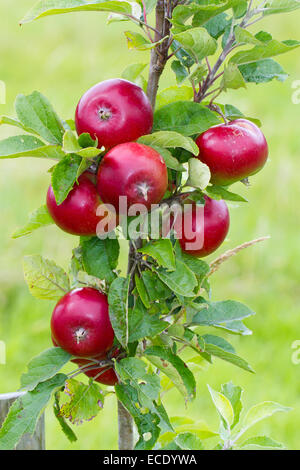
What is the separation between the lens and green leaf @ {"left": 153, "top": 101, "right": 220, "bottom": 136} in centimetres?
94

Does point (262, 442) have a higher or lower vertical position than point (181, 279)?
lower

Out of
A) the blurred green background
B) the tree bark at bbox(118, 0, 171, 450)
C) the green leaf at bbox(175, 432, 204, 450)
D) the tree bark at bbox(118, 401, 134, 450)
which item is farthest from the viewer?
the blurred green background

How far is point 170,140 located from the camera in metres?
Answer: 0.89

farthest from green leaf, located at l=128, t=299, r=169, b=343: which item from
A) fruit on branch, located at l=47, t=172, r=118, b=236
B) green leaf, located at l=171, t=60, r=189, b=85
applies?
green leaf, located at l=171, t=60, r=189, b=85

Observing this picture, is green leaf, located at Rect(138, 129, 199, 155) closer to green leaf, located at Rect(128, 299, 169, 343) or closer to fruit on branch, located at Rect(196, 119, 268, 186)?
fruit on branch, located at Rect(196, 119, 268, 186)

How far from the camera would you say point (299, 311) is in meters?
2.60

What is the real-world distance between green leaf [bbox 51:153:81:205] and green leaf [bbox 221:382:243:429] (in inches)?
20.2

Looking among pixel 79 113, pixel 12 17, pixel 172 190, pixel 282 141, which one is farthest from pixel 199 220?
pixel 12 17

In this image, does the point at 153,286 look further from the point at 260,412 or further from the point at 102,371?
the point at 260,412

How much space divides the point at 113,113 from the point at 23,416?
46 centimetres

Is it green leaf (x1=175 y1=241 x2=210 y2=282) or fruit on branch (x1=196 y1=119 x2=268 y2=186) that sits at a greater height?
fruit on branch (x1=196 y1=119 x2=268 y2=186)

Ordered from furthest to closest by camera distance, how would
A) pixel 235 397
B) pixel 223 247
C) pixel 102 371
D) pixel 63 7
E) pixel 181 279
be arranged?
pixel 223 247 < pixel 235 397 < pixel 102 371 < pixel 181 279 < pixel 63 7

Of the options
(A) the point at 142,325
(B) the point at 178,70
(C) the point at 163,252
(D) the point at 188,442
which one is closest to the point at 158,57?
(B) the point at 178,70

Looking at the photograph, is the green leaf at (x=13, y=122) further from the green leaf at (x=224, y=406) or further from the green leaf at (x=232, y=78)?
the green leaf at (x=224, y=406)
